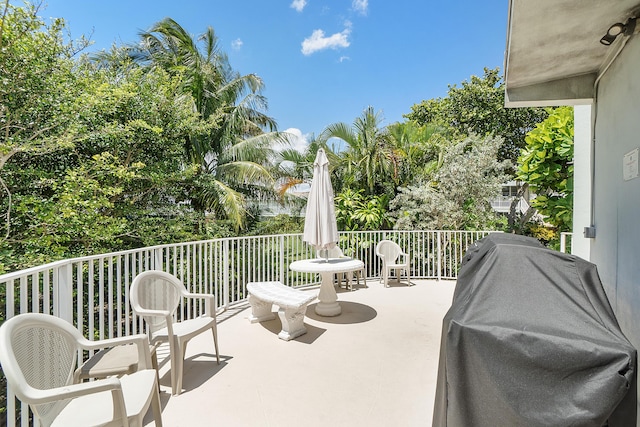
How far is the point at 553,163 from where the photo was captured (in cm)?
506

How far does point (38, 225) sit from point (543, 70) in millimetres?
8748

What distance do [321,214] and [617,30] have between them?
3.60m

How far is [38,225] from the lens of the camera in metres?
6.36

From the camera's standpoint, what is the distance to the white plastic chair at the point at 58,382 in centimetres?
147

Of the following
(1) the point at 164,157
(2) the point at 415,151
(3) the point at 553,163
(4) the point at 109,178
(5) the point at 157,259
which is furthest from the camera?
(2) the point at 415,151

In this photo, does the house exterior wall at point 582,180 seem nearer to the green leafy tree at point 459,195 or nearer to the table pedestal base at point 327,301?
the table pedestal base at point 327,301

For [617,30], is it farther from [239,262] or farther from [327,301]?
[239,262]

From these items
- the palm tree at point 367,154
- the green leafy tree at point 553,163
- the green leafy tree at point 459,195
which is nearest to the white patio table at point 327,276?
the green leafy tree at point 553,163

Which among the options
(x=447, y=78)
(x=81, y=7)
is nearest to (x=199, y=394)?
(x=81, y=7)

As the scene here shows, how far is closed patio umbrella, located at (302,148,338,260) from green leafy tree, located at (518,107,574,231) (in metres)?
3.45

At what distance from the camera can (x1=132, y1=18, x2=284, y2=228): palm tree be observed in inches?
388

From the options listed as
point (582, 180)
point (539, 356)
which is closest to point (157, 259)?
point (539, 356)

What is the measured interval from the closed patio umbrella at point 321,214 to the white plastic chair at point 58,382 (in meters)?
3.04

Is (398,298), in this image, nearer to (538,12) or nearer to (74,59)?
(538,12)
